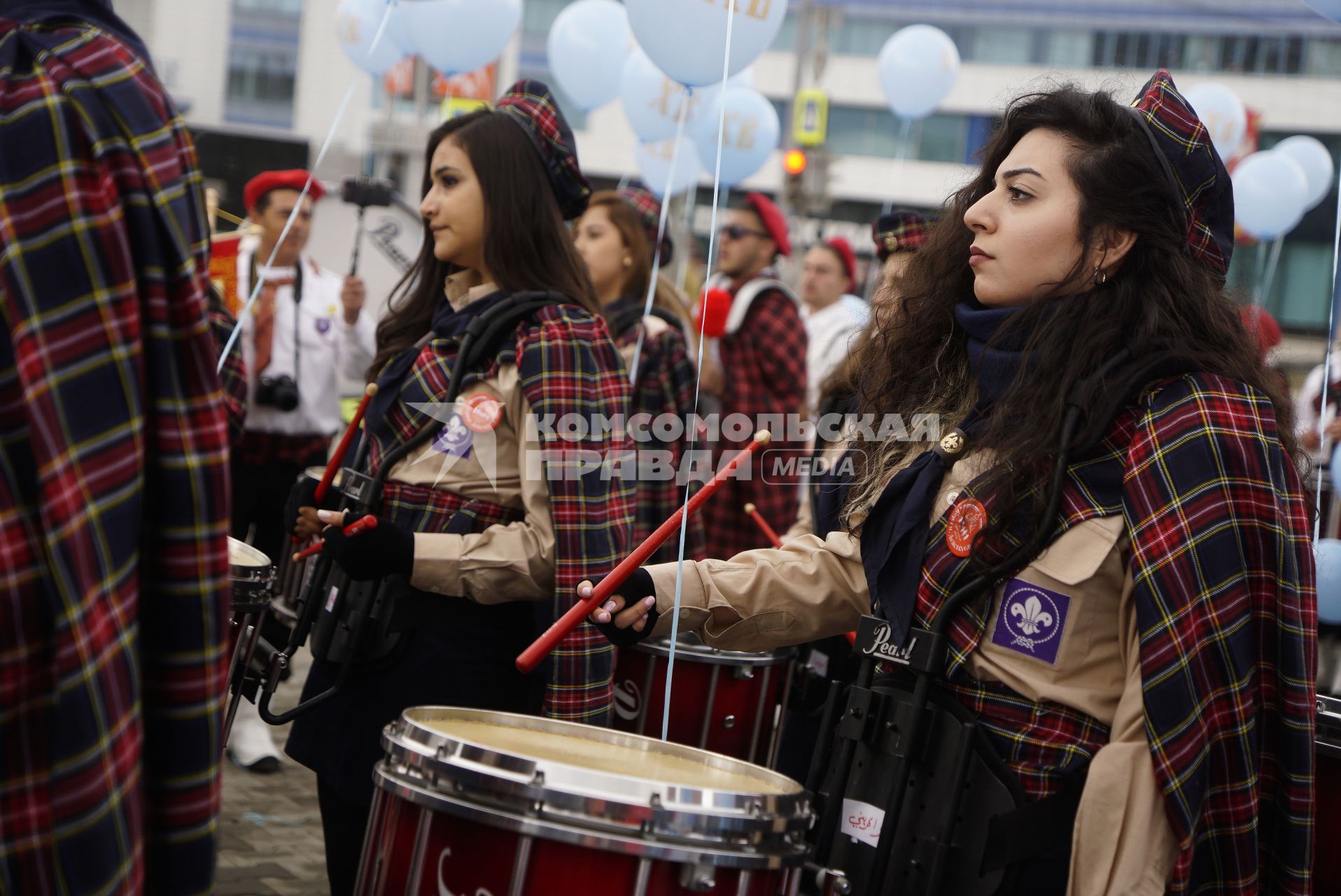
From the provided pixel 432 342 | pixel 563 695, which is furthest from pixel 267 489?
→ pixel 563 695

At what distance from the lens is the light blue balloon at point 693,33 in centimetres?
474

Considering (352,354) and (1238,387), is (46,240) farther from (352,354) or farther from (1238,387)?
(352,354)

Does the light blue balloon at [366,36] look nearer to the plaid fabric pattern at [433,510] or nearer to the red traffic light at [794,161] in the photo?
the plaid fabric pattern at [433,510]

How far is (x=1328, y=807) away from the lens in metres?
2.60

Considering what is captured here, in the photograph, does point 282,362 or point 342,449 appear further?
point 282,362

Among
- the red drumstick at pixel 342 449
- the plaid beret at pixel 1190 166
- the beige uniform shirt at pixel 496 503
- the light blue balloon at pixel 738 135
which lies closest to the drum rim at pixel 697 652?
the beige uniform shirt at pixel 496 503

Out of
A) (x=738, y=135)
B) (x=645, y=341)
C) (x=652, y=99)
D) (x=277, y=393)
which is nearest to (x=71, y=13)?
(x=645, y=341)

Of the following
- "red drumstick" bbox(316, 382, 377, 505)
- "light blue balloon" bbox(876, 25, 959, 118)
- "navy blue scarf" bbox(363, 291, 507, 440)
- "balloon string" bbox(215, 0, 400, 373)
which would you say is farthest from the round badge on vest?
"light blue balloon" bbox(876, 25, 959, 118)

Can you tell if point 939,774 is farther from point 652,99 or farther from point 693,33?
point 652,99

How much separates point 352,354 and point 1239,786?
16.5 feet

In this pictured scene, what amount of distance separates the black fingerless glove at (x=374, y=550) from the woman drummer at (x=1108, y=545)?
2.23 feet

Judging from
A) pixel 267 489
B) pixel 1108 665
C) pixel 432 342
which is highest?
pixel 432 342

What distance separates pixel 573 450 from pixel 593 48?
543cm

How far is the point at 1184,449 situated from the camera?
2098 mm
